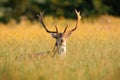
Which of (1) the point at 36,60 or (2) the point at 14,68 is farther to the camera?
(1) the point at 36,60

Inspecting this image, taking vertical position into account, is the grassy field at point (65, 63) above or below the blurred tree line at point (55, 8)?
below

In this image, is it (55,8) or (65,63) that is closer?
(65,63)

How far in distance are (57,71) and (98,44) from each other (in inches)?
160

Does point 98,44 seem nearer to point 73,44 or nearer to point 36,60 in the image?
point 73,44

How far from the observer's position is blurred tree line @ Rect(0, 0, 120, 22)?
26.1 meters

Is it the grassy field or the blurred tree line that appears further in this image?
the blurred tree line

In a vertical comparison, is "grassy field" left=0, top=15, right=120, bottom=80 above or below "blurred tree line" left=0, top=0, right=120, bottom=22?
below

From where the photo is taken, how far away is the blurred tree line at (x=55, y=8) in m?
26.1

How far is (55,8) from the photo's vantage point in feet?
88.0

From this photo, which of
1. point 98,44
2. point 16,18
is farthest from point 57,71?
point 16,18

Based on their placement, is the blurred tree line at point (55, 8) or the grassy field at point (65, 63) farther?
the blurred tree line at point (55, 8)

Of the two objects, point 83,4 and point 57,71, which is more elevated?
point 83,4

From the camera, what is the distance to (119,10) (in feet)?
89.4

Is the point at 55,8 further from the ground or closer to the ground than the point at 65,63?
further from the ground
